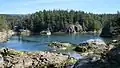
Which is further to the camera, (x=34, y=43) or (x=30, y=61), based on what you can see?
(x=34, y=43)

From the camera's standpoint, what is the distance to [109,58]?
18000mm

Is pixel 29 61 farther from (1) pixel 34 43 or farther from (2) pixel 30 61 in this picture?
(1) pixel 34 43

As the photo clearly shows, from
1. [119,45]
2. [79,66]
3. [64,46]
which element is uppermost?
[119,45]

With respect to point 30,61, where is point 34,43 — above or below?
below

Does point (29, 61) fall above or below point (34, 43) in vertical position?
above

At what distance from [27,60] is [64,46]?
43.0m

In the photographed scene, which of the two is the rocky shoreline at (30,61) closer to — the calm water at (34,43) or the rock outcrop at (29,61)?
the rock outcrop at (29,61)

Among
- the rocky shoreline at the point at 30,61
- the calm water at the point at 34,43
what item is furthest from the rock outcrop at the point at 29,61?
the calm water at the point at 34,43

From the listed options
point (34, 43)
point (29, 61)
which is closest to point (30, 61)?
point (29, 61)

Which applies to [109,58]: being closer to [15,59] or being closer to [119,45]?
[119,45]

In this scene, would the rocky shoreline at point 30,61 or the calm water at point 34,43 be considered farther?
the calm water at point 34,43

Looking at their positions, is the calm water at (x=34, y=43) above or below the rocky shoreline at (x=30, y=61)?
below

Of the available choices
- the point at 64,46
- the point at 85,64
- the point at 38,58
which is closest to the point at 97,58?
Answer: the point at 85,64

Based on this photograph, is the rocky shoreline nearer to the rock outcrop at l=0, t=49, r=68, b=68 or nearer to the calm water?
the rock outcrop at l=0, t=49, r=68, b=68
